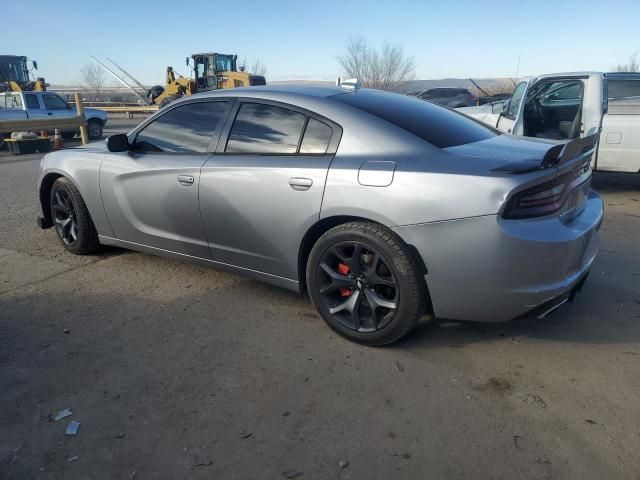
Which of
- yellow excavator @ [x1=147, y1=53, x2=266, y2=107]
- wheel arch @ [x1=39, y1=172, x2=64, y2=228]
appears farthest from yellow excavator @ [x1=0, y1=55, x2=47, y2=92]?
wheel arch @ [x1=39, y1=172, x2=64, y2=228]

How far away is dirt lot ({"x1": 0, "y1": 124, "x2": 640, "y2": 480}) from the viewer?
2.13 m

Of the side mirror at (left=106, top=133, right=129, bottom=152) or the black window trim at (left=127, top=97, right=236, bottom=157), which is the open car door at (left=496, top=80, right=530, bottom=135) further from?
the side mirror at (left=106, top=133, right=129, bottom=152)

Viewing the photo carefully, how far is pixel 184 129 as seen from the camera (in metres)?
3.79

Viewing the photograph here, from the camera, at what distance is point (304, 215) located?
3064mm

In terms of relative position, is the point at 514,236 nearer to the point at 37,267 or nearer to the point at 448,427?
the point at 448,427

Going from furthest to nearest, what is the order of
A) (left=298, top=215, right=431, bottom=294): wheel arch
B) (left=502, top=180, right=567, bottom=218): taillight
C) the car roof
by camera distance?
the car roof
(left=298, top=215, right=431, bottom=294): wheel arch
(left=502, top=180, right=567, bottom=218): taillight

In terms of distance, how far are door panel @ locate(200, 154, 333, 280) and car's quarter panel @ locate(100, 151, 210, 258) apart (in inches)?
5.6

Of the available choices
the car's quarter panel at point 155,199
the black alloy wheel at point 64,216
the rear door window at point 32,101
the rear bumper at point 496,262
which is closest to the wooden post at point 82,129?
the rear door window at point 32,101

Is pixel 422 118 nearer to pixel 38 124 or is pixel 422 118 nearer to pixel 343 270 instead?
pixel 343 270

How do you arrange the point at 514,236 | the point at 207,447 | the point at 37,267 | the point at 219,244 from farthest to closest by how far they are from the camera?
1. the point at 37,267
2. the point at 219,244
3. the point at 514,236
4. the point at 207,447

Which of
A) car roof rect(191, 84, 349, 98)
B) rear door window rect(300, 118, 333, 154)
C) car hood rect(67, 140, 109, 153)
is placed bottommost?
car hood rect(67, 140, 109, 153)

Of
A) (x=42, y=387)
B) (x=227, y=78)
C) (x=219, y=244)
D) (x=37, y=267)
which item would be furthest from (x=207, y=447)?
(x=227, y=78)

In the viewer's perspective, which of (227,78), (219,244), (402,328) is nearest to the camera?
(402,328)

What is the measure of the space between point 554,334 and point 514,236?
3.39 feet
